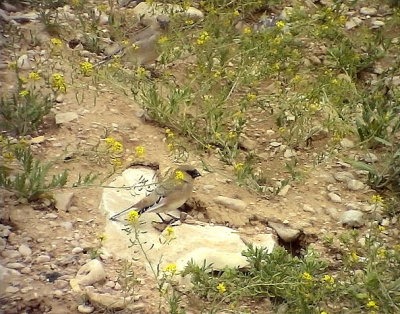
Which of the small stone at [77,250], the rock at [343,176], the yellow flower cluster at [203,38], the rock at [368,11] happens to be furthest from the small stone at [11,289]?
the rock at [368,11]

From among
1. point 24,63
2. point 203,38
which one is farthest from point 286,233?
point 24,63

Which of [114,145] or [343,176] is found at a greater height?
[114,145]

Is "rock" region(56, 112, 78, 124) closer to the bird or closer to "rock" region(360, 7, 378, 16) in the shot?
the bird

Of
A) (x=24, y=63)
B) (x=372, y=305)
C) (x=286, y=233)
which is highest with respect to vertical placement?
(x=24, y=63)

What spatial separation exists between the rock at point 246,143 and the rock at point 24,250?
5.03 ft

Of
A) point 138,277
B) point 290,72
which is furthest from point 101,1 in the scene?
point 138,277

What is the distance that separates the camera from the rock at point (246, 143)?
4.30 meters

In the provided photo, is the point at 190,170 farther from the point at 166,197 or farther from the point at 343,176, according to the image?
the point at 343,176

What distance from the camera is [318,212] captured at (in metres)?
3.85

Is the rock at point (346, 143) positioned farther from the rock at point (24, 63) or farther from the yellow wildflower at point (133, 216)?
the rock at point (24, 63)

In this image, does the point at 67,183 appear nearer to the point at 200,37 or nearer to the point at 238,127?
the point at 238,127

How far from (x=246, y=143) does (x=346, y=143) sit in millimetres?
603

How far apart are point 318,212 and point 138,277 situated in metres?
1.12

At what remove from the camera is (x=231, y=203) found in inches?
149
